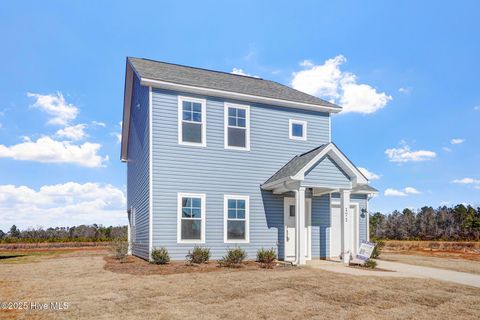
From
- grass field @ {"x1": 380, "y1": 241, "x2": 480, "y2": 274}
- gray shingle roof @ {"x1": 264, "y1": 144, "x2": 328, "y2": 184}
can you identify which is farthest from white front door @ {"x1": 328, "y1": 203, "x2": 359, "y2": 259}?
gray shingle roof @ {"x1": 264, "y1": 144, "x2": 328, "y2": 184}

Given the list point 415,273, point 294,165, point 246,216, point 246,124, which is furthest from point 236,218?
point 415,273

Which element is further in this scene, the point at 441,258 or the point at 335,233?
the point at 441,258

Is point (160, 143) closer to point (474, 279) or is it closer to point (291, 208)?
point (291, 208)

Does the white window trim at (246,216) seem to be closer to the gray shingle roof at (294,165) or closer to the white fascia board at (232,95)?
A: the gray shingle roof at (294,165)

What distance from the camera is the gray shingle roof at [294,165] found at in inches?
593

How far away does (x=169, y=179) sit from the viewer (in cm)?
1534

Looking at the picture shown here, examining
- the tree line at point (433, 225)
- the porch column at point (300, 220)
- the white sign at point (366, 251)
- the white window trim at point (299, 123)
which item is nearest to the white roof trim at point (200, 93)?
the white window trim at point (299, 123)

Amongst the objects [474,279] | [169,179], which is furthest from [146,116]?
[474,279]

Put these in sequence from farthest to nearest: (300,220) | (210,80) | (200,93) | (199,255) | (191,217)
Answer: (210,80), (200,93), (191,217), (300,220), (199,255)

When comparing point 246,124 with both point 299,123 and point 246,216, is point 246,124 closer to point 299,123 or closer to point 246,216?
point 299,123

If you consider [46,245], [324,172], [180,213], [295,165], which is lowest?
[46,245]

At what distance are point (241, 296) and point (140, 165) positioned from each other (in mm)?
10505

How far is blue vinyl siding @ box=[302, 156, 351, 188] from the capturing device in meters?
15.1

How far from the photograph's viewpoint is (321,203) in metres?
17.7
